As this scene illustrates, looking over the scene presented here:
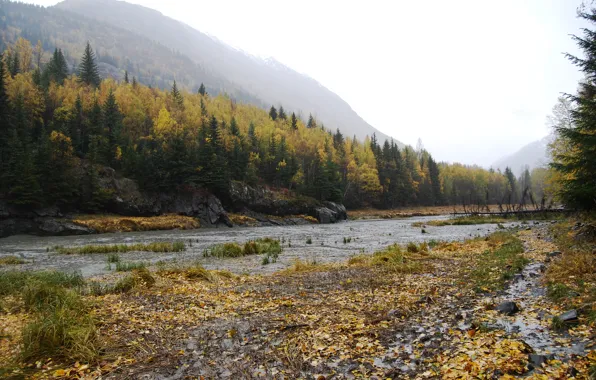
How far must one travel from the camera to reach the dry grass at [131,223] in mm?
49719

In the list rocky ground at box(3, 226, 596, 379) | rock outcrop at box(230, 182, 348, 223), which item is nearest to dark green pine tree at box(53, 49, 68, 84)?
rock outcrop at box(230, 182, 348, 223)

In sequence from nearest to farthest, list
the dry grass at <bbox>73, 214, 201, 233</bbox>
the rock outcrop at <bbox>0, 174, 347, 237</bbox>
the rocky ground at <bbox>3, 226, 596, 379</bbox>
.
Result: the rocky ground at <bbox>3, 226, 596, 379</bbox> < the rock outcrop at <bbox>0, 174, 347, 237</bbox> < the dry grass at <bbox>73, 214, 201, 233</bbox>

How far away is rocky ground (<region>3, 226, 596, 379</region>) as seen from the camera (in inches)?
215

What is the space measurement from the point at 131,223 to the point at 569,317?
189 feet

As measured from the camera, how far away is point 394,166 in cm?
12312

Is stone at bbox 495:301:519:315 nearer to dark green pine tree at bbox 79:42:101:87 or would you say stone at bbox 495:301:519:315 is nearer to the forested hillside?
the forested hillside

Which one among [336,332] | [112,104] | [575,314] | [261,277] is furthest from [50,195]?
[575,314]

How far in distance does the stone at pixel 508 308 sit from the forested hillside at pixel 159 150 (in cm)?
5967

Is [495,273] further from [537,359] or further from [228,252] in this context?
[228,252]

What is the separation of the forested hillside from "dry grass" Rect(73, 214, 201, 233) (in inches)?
209

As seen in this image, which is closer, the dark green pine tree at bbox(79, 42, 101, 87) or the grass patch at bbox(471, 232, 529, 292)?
the grass patch at bbox(471, 232, 529, 292)

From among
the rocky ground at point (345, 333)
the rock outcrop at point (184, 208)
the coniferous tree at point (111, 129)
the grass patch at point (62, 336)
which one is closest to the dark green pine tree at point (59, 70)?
the coniferous tree at point (111, 129)

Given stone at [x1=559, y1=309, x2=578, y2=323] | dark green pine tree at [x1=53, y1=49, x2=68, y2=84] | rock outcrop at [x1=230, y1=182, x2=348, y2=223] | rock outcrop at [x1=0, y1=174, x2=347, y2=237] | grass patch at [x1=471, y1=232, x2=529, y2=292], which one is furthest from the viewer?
dark green pine tree at [x1=53, y1=49, x2=68, y2=84]

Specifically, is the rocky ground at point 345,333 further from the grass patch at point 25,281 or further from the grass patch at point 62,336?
the grass patch at point 25,281
